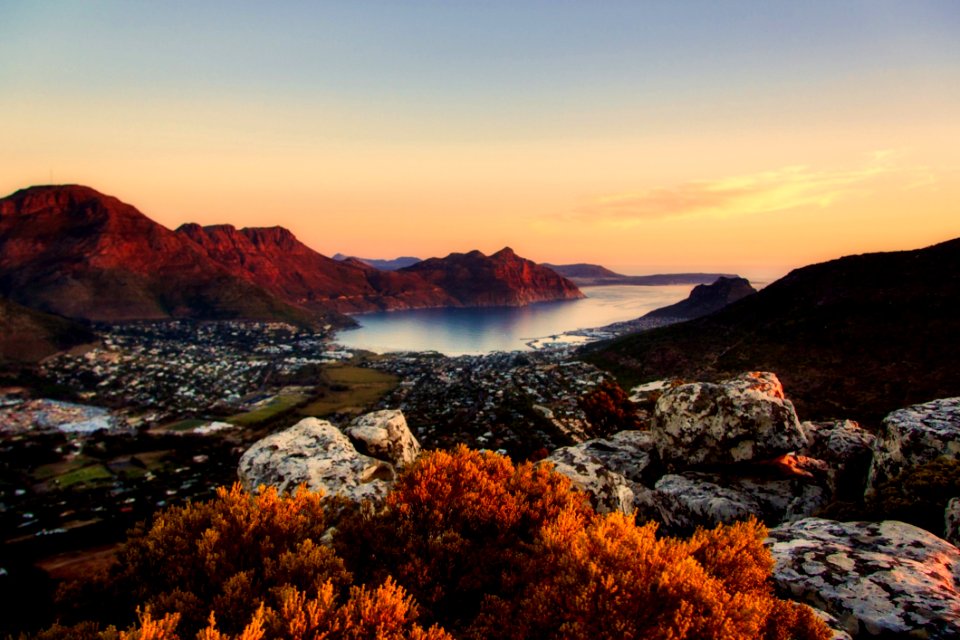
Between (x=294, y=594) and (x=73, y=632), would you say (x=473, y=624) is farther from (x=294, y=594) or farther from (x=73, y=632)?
(x=73, y=632)

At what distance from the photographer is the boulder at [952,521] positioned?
10.1m

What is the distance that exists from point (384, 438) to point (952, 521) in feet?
58.8

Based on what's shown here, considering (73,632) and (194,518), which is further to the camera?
(194,518)

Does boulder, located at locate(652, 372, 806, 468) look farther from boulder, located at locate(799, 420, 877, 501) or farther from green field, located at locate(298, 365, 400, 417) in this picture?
green field, located at locate(298, 365, 400, 417)

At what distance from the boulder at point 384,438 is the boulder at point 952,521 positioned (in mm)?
15996

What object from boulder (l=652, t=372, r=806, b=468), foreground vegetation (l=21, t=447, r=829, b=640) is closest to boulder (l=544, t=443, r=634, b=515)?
foreground vegetation (l=21, t=447, r=829, b=640)

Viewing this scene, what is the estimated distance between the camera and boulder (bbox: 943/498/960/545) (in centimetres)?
1008

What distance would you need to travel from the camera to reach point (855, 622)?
7863 millimetres

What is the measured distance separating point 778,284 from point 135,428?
14555 cm

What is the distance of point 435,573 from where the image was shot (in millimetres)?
8797

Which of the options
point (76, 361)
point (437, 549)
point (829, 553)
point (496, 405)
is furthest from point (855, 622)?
point (76, 361)

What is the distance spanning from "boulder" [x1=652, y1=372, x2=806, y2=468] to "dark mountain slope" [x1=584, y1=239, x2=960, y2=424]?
116 feet

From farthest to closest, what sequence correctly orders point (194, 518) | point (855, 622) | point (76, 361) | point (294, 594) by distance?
point (76, 361) → point (194, 518) → point (855, 622) → point (294, 594)

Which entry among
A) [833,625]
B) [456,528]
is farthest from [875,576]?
[456,528]
